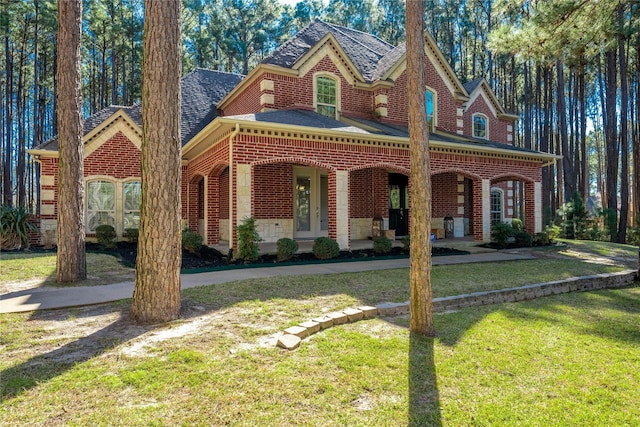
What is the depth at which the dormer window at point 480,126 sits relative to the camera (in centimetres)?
1923

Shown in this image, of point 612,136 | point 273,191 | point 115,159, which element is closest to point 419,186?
point 273,191

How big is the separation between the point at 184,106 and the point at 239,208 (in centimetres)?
825

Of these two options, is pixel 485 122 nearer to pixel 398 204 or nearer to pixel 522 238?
pixel 398 204

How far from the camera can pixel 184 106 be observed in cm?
1555

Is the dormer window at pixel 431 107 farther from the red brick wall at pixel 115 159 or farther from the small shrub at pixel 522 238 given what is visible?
the red brick wall at pixel 115 159

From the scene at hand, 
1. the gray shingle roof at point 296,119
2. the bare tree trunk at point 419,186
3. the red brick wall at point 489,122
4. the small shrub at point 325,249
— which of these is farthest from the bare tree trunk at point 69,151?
the red brick wall at point 489,122

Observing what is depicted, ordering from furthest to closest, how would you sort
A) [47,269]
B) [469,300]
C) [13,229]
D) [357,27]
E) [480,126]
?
[357,27] → [480,126] → [13,229] → [47,269] → [469,300]

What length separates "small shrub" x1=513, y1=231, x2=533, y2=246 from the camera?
13234 mm

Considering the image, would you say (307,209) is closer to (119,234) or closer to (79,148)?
(119,234)

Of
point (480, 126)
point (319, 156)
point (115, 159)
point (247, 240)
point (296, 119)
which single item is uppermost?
point (480, 126)

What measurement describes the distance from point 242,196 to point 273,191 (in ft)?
12.1

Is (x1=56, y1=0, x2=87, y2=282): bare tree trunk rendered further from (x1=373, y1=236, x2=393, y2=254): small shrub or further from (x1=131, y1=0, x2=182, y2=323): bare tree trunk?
(x1=373, y1=236, x2=393, y2=254): small shrub

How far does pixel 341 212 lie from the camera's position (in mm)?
10914

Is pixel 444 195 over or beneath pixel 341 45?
beneath
